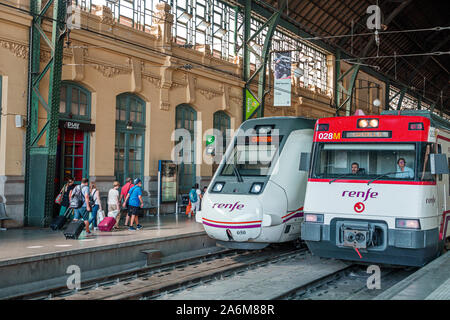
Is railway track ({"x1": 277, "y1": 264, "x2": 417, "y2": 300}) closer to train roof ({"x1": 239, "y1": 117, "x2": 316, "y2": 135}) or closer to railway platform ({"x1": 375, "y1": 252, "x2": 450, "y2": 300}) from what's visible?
railway platform ({"x1": 375, "y1": 252, "x2": 450, "y2": 300})

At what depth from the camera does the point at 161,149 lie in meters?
20.4

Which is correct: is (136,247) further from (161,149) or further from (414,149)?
(161,149)

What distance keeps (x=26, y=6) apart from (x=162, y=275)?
927 centimetres

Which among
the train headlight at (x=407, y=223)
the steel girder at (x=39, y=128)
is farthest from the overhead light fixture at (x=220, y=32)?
the train headlight at (x=407, y=223)

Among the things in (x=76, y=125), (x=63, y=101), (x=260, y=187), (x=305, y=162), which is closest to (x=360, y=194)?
(x=305, y=162)

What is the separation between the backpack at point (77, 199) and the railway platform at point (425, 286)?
8.87m

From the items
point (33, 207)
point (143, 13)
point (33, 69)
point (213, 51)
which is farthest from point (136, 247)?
point (213, 51)

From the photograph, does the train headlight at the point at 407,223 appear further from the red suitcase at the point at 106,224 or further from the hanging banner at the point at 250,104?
the hanging banner at the point at 250,104

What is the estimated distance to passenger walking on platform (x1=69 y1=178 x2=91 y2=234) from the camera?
533 inches

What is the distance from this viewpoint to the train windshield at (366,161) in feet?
30.9

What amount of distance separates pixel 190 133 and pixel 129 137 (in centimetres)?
368

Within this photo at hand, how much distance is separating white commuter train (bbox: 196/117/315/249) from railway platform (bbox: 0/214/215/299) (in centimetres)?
190

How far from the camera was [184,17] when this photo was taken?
20.9 metres

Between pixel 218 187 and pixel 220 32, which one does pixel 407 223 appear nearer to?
pixel 218 187
